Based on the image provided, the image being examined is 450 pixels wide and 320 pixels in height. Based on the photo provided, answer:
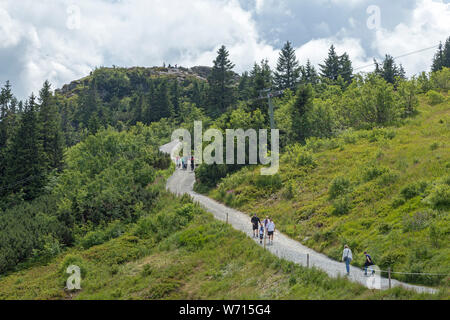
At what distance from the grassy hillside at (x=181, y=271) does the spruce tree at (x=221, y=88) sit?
4265cm

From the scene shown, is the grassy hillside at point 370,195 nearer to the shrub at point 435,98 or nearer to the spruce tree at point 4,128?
the shrub at point 435,98

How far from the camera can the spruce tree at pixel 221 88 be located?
66.9m

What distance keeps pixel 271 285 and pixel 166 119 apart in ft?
226

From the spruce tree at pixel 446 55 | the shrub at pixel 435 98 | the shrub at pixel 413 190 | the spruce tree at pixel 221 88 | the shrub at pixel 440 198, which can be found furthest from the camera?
the spruce tree at pixel 446 55

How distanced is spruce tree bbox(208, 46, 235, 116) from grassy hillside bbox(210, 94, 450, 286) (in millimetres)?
31785

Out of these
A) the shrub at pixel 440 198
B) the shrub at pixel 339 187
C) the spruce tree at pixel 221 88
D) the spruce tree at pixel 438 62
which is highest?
the spruce tree at pixel 438 62

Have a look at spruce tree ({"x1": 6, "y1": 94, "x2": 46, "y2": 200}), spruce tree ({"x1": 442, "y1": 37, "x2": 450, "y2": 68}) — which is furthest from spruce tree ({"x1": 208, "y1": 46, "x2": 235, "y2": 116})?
spruce tree ({"x1": 442, "y1": 37, "x2": 450, "y2": 68})

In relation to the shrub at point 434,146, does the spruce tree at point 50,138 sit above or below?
above

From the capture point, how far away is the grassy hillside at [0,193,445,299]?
13.8 meters

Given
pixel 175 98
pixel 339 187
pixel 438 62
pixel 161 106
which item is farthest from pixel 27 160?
pixel 438 62

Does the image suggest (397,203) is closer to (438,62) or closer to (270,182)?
(270,182)

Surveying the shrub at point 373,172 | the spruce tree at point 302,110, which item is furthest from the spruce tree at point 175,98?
the shrub at point 373,172

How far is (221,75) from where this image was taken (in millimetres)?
67438
